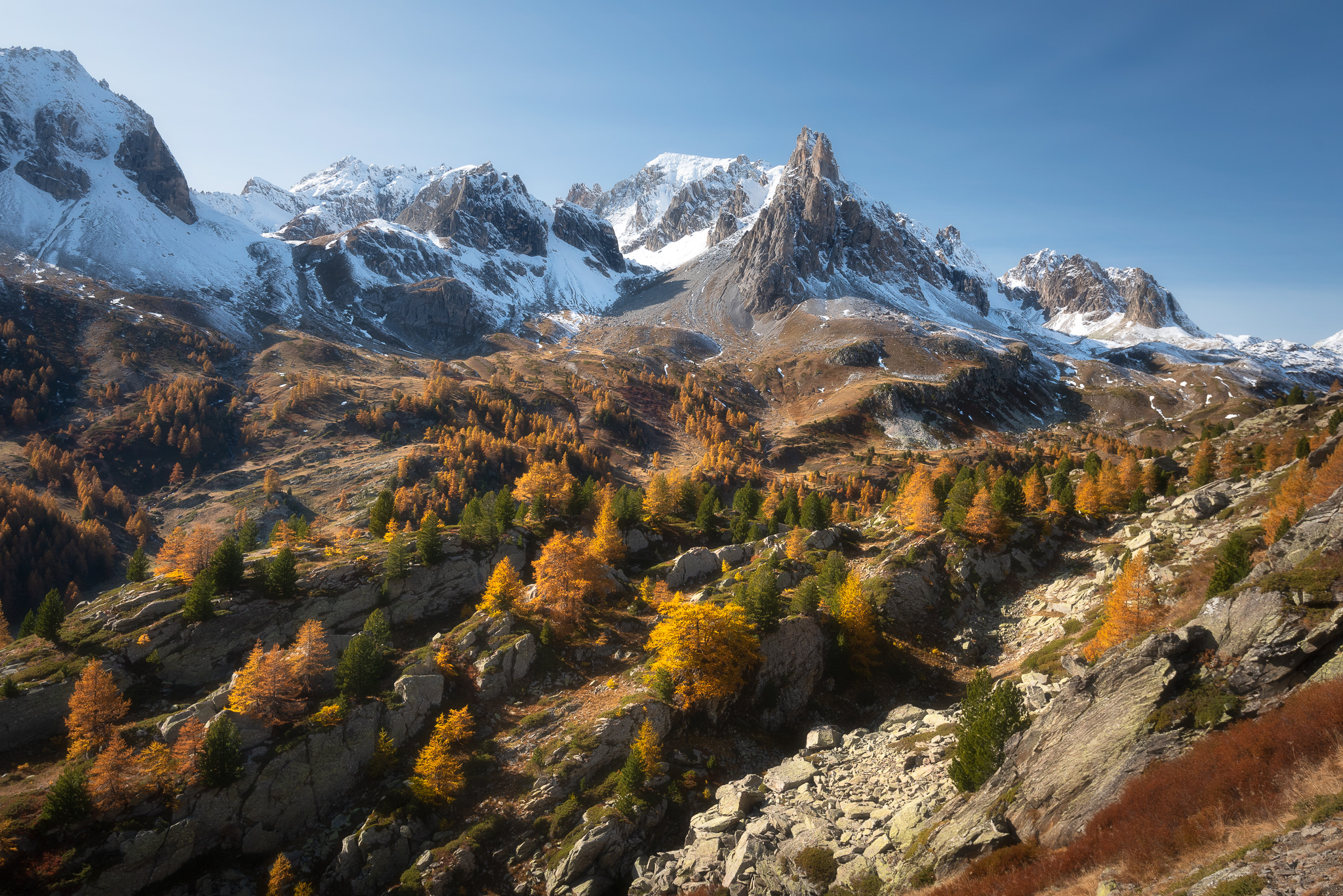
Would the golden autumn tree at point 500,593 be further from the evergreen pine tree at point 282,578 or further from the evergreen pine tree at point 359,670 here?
the evergreen pine tree at point 282,578

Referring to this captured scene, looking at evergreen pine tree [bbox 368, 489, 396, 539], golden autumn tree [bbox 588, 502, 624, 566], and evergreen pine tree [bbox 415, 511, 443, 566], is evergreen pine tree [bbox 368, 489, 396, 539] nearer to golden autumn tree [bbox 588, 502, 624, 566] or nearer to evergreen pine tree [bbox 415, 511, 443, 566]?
evergreen pine tree [bbox 415, 511, 443, 566]

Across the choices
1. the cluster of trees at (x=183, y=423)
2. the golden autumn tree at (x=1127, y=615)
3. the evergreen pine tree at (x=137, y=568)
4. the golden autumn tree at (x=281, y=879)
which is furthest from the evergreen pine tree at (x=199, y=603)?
the cluster of trees at (x=183, y=423)

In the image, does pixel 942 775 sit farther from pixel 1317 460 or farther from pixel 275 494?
pixel 275 494

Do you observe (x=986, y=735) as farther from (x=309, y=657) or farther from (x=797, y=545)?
(x=309, y=657)

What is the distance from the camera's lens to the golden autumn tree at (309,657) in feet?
137

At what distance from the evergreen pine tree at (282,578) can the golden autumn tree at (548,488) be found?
103 feet

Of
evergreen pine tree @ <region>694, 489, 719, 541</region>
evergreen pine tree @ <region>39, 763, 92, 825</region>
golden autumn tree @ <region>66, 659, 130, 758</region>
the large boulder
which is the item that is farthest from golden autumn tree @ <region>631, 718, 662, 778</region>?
evergreen pine tree @ <region>694, 489, 719, 541</region>

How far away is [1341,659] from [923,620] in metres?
35.2

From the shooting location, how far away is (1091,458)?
77.9 m

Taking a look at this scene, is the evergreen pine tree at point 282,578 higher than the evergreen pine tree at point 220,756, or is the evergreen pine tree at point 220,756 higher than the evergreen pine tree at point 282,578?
the evergreen pine tree at point 282,578

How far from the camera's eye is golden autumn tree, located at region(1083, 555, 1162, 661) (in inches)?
1350

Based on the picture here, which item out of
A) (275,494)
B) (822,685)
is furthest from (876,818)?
(275,494)

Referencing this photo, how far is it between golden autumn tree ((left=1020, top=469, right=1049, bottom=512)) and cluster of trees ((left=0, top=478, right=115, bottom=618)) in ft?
581

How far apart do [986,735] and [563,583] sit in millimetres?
36996
